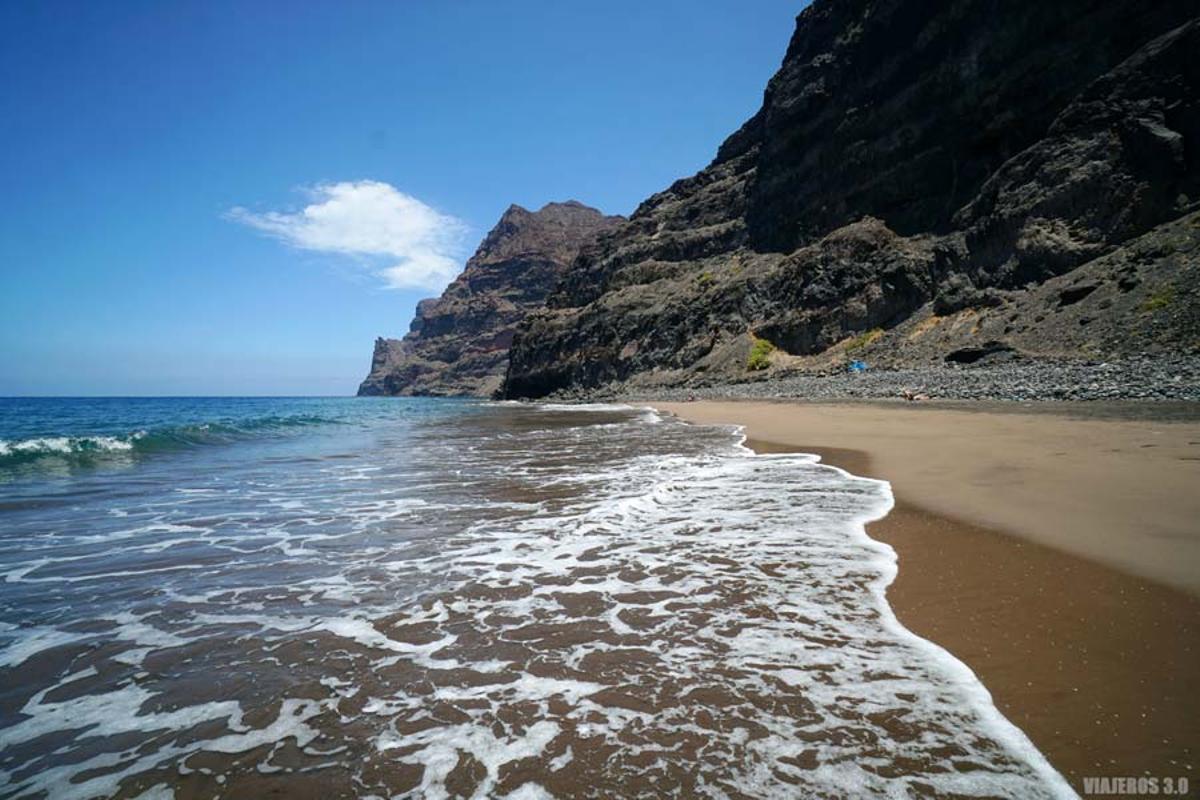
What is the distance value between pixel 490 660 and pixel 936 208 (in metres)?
53.5

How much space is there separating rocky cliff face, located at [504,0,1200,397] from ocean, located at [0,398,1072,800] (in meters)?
23.5

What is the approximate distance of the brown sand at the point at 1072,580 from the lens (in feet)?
8.69

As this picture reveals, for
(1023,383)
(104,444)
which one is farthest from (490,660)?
(104,444)

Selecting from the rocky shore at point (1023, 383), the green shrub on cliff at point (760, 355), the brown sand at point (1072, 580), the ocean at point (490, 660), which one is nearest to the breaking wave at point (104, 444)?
the ocean at point (490, 660)

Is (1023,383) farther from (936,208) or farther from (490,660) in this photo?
(936,208)

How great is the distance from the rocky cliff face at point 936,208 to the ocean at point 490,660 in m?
23.5

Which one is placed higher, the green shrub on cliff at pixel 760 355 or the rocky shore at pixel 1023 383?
the green shrub on cliff at pixel 760 355

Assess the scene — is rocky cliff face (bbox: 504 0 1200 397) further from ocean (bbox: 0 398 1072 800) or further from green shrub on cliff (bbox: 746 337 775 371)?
ocean (bbox: 0 398 1072 800)

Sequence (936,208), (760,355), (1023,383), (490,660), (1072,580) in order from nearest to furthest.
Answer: (490,660) → (1072,580) → (1023,383) → (936,208) → (760,355)

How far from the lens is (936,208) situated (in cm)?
4497

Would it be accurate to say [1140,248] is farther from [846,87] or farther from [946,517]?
[846,87]

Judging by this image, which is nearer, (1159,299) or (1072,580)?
(1072,580)

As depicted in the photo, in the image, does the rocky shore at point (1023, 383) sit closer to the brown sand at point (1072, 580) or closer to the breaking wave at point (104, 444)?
the brown sand at point (1072, 580)

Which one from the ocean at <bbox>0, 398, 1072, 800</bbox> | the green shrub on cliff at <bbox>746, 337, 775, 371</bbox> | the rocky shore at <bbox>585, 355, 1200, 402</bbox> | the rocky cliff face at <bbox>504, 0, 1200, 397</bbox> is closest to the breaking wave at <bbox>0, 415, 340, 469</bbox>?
the ocean at <bbox>0, 398, 1072, 800</bbox>
